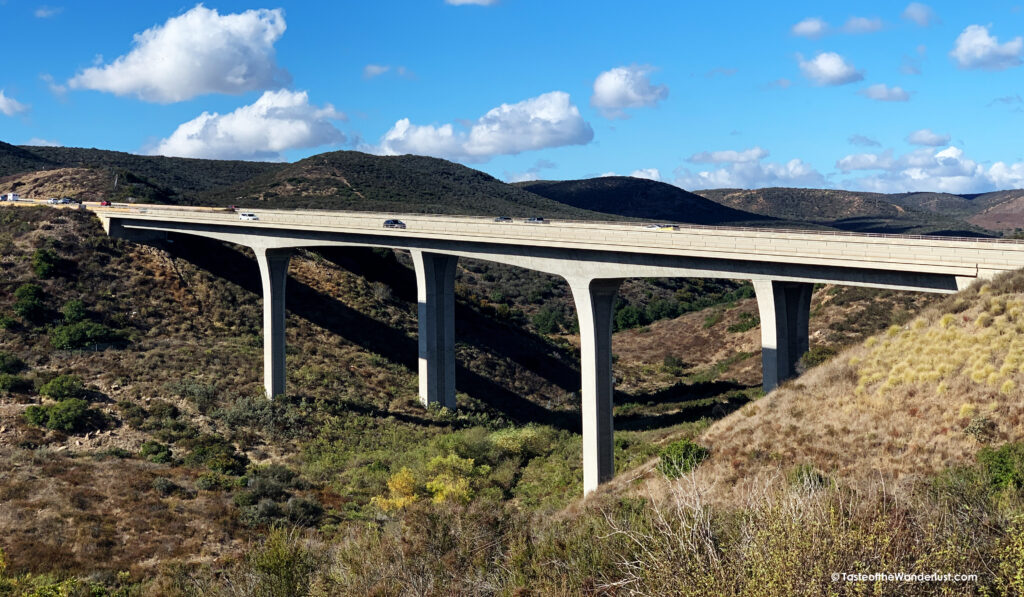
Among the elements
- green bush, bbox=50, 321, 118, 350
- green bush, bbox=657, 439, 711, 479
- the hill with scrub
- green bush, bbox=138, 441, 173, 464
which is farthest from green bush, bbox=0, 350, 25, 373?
green bush, bbox=657, 439, 711, 479

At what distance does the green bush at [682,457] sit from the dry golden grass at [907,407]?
0.46 m

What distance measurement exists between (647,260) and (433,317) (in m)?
19.5

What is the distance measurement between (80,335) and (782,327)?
46119 mm

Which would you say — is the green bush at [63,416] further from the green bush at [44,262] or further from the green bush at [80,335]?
the green bush at [44,262]

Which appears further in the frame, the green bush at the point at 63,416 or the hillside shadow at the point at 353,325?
the hillside shadow at the point at 353,325

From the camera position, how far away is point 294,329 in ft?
198

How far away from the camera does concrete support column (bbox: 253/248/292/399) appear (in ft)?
168

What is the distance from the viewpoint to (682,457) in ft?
Answer: 87.8

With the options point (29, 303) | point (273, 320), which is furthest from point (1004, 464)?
point (29, 303)

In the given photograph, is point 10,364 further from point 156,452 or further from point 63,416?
point 156,452

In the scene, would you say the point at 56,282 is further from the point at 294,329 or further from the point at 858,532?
the point at 858,532

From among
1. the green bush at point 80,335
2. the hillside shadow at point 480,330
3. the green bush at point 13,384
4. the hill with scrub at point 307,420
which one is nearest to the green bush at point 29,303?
the hill with scrub at point 307,420

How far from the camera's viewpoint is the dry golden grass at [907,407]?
2350 centimetres

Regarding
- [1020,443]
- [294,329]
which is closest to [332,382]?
[294,329]
